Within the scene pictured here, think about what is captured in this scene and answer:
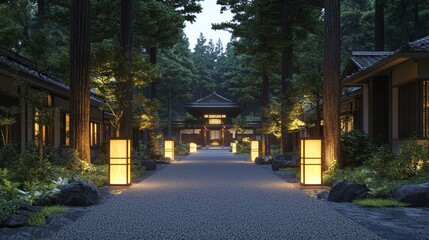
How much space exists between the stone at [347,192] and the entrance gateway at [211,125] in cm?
5356

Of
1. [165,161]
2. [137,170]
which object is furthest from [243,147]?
[137,170]

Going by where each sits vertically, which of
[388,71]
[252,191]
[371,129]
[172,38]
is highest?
[172,38]

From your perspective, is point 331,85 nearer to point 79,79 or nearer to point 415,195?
point 415,195

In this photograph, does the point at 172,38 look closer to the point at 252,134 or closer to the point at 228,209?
the point at 228,209

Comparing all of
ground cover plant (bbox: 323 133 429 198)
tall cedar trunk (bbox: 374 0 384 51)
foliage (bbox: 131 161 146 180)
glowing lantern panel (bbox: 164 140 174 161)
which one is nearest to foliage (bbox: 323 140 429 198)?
ground cover plant (bbox: 323 133 429 198)

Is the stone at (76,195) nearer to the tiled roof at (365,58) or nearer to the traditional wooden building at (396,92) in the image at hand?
the traditional wooden building at (396,92)

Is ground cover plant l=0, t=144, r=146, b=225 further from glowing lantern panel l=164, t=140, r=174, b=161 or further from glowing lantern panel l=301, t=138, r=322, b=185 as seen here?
glowing lantern panel l=164, t=140, r=174, b=161

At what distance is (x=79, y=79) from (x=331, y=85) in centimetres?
766

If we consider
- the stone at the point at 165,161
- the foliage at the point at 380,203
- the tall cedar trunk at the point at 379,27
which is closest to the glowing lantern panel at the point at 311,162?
the foliage at the point at 380,203

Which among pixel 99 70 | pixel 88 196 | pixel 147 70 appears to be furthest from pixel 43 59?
pixel 88 196

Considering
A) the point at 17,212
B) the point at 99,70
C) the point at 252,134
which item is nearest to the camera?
the point at 17,212

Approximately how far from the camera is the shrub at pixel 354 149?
661 inches

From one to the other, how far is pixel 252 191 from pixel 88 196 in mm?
4436

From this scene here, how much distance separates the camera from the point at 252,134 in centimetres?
6488
